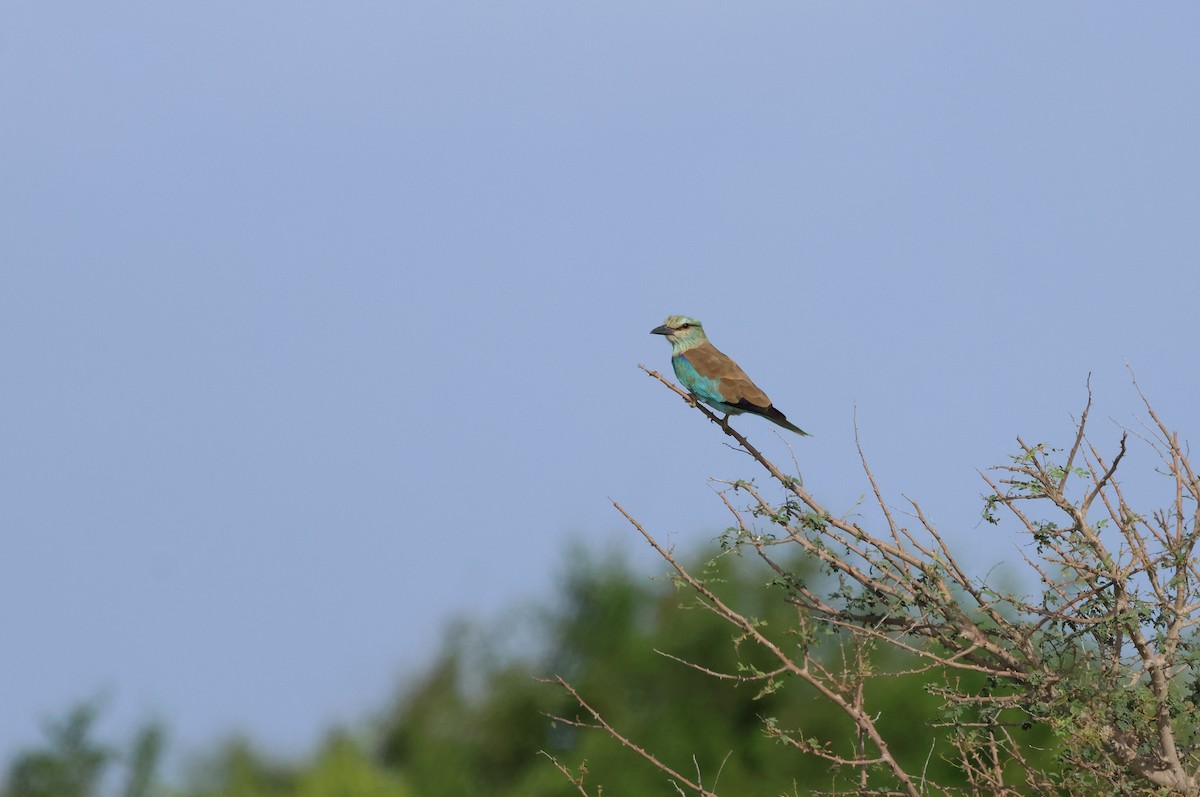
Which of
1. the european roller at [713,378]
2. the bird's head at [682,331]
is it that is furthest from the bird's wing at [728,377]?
the bird's head at [682,331]

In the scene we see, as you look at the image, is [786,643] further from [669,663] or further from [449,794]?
[449,794]

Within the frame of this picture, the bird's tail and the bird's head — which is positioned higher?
the bird's head

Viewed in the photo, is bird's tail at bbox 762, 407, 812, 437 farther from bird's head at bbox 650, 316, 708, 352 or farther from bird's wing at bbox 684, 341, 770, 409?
bird's head at bbox 650, 316, 708, 352

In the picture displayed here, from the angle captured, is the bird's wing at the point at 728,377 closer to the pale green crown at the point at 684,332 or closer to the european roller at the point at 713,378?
the european roller at the point at 713,378

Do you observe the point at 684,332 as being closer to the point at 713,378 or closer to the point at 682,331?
the point at 682,331

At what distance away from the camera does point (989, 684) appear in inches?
208

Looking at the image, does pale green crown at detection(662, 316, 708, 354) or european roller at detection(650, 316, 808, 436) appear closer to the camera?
european roller at detection(650, 316, 808, 436)

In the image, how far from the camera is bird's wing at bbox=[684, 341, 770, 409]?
762 cm

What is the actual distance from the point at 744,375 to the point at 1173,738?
136 inches

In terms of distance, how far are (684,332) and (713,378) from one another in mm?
1004

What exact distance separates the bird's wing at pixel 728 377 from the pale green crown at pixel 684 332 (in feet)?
0.99

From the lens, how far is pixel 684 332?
8844mm

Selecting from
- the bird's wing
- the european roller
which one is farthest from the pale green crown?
the bird's wing

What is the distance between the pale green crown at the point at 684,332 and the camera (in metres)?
8.80
